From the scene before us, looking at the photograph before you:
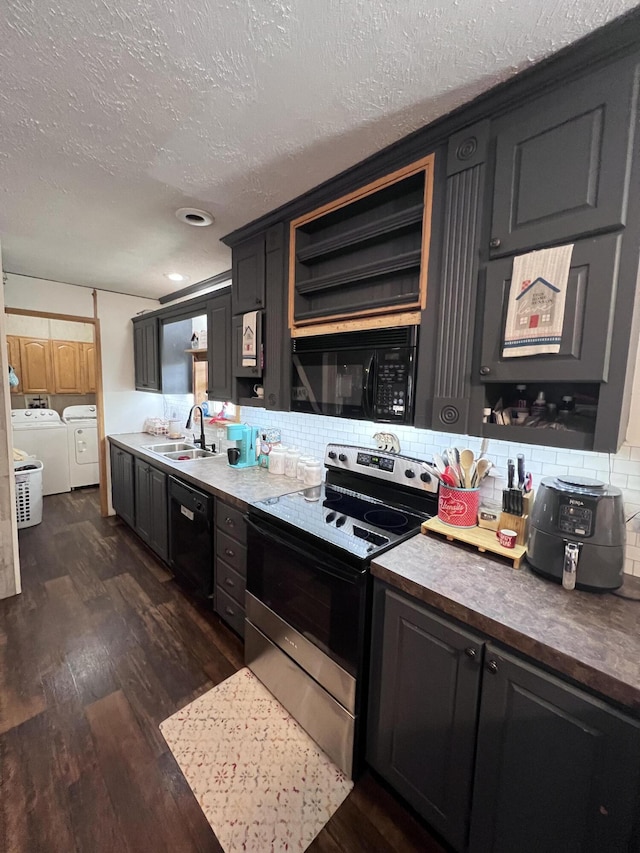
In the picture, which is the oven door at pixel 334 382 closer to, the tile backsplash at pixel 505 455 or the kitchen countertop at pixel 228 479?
the tile backsplash at pixel 505 455

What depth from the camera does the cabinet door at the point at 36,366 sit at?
4590 mm

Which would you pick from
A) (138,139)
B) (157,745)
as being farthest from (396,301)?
(157,745)

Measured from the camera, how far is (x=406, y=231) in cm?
159

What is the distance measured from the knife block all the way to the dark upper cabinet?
3.36m

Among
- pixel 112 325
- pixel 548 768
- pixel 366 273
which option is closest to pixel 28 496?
pixel 112 325

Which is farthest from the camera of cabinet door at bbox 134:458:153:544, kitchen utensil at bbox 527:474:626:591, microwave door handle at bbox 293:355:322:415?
cabinet door at bbox 134:458:153:544

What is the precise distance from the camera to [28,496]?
3535 millimetres

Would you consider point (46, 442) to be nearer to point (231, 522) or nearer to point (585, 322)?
point (231, 522)

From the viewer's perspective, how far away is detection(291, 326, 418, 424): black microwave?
1.47 m

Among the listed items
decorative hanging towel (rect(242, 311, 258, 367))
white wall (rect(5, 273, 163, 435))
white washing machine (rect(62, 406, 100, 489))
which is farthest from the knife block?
white washing machine (rect(62, 406, 100, 489))

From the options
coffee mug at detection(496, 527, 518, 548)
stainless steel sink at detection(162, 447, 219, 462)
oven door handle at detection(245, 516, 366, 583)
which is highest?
coffee mug at detection(496, 527, 518, 548)

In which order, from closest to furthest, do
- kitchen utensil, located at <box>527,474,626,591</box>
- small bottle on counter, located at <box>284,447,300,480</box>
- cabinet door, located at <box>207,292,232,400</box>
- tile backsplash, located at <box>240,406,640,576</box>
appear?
kitchen utensil, located at <box>527,474,626,591</box>
tile backsplash, located at <box>240,406,640,576</box>
small bottle on counter, located at <box>284,447,300,480</box>
cabinet door, located at <box>207,292,232,400</box>

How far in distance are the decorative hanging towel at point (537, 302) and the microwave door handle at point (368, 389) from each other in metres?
0.56

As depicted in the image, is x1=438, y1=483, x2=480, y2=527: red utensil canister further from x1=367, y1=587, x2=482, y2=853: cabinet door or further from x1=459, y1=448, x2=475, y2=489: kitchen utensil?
x1=367, y1=587, x2=482, y2=853: cabinet door
